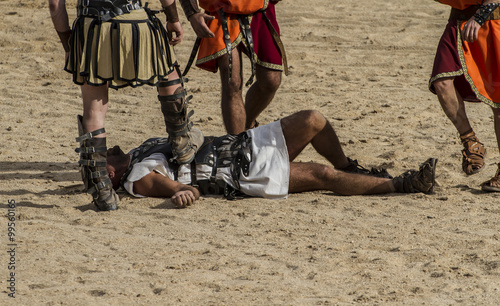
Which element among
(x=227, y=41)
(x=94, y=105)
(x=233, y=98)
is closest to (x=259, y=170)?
(x=233, y=98)

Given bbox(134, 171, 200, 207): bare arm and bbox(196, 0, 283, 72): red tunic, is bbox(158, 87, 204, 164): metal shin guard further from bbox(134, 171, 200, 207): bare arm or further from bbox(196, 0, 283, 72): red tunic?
bbox(196, 0, 283, 72): red tunic

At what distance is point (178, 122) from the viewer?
4500 mm

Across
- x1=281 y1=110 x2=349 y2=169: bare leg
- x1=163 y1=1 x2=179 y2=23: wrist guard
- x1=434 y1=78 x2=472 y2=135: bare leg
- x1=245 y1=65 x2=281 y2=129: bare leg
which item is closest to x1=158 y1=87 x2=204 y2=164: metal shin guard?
A: x1=163 y1=1 x2=179 y2=23: wrist guard

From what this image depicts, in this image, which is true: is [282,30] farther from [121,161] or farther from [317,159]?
[121,161]

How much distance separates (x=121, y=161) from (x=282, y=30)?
5.34 meters

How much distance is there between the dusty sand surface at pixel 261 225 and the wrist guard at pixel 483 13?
106cm

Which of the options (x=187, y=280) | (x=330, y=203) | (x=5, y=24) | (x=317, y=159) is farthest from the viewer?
(x=5, y=24)

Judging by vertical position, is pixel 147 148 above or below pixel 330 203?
above

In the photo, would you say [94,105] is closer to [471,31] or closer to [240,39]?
[240,39]

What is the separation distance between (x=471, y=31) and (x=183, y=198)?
203 centimetres

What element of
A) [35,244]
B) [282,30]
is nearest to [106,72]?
[35,244]

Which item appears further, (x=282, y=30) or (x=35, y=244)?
(x=282, y=30)

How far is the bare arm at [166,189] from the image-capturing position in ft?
14.5

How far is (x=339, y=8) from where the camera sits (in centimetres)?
1062
